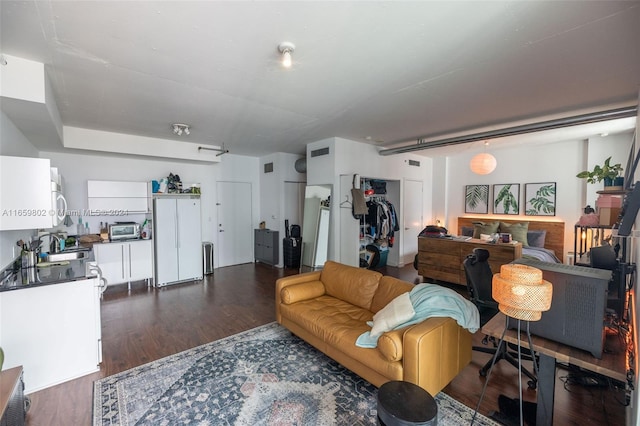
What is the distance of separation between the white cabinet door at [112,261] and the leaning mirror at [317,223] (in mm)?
3400

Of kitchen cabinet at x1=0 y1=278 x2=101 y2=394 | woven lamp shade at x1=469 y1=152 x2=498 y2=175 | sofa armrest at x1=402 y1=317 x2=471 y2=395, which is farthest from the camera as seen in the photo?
woven lamp shade at x1=469 y1=152 x2=498 y2=175

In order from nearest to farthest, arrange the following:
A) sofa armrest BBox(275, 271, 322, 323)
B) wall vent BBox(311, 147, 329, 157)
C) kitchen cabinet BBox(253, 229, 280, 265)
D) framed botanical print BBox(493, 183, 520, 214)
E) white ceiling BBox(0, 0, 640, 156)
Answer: white ceiling BBox(0, 0, 640, 156)
sofa armrest BBox(275, 271, 322, 323)
wall vent BBox(311, 147, 329, 157)
framed botanical print BBox(493, 183, 520, 214)
kitchen cabinet BBox(253, 229, 280, 265)

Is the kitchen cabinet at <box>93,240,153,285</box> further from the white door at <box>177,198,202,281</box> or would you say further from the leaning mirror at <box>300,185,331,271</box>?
the leaning mirror at <box>300,185,331,271</box>

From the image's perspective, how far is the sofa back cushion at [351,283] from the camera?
2.89 m

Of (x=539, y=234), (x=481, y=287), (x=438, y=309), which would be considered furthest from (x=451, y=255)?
(x=438, y=309)

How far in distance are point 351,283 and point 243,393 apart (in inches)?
56.0

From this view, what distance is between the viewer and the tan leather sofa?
191 centimetres

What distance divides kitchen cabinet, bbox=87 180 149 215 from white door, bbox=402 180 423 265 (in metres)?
5.52

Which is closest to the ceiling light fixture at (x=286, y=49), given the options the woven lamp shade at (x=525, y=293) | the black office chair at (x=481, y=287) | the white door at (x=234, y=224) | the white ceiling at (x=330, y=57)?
the white ceiling at (x=330, y=57)

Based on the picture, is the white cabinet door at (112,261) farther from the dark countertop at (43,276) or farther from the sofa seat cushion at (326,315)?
the sofa seat cushion at (326,315)

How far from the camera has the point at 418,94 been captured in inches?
121

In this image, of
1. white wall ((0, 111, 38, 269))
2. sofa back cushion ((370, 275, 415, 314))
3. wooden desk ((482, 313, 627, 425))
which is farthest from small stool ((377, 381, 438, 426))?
white wall ((0, 111, 38, 269))

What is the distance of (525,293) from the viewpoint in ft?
4.51

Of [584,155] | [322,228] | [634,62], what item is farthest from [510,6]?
[584,155]
